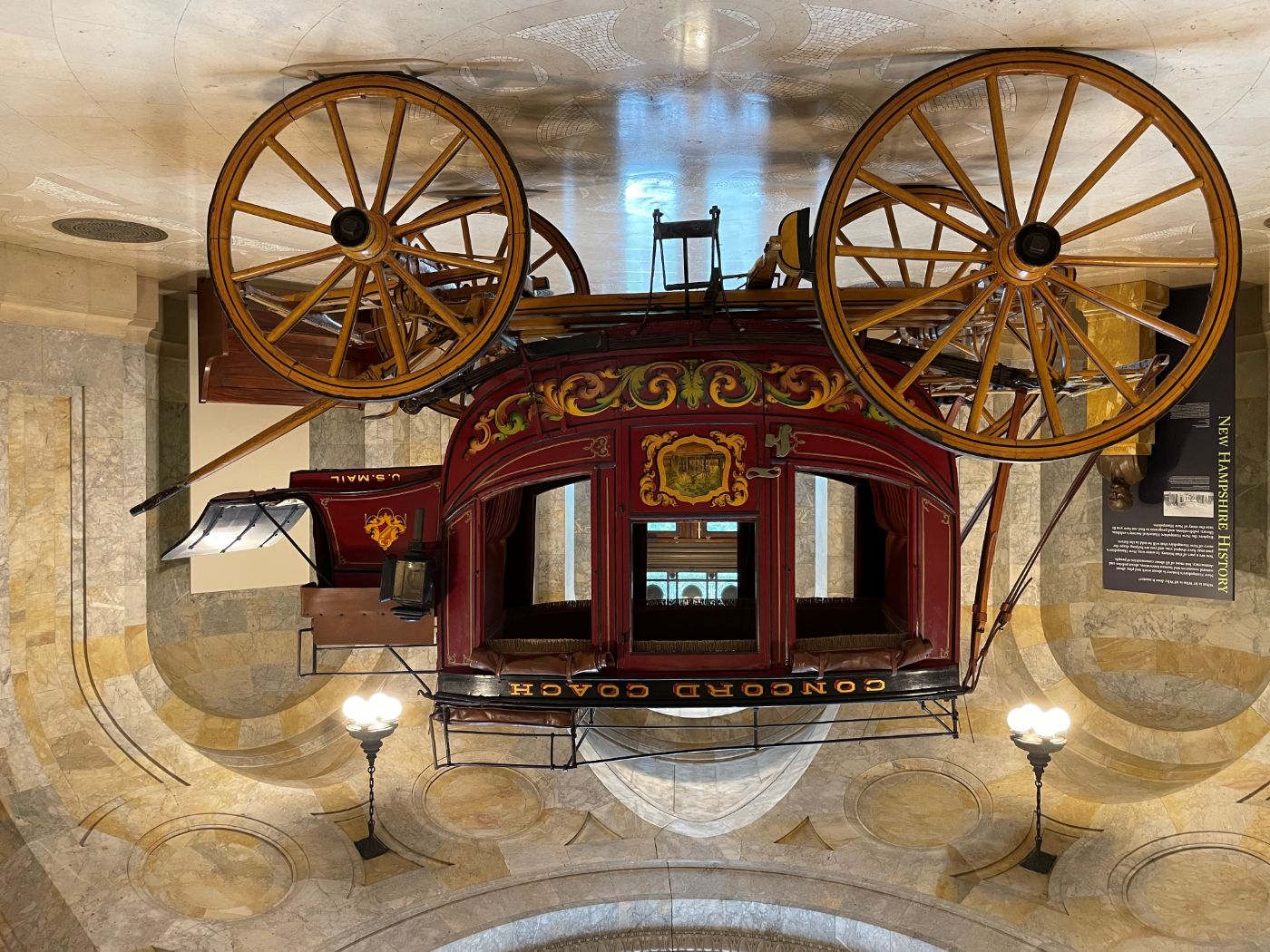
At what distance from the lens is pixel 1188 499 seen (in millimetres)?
6348

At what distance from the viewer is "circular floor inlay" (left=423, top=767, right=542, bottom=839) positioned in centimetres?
595

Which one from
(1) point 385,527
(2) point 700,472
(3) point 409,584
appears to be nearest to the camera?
(2) point 700,472

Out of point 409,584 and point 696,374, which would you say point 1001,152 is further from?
point 409,584

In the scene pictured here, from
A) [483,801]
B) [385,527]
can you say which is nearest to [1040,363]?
[385,527]

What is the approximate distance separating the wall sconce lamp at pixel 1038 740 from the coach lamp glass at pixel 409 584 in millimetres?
3844

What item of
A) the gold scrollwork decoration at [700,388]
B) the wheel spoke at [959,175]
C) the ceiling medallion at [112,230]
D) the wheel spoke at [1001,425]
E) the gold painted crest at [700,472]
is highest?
the ceiling medallion at [112,230]

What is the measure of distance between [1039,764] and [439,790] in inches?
153

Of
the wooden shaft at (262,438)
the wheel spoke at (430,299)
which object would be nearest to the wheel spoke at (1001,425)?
the wheel spoke at (430,299)

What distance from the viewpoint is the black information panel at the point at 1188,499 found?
6.12 metres

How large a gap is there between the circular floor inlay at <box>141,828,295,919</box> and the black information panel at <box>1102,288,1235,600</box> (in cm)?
617

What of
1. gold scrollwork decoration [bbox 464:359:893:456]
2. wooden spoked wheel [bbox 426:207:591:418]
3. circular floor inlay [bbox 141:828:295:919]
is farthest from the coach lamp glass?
circular floor inlay [bbox 141:828:295:919]

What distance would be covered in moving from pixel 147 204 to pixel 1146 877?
6420 millimetres

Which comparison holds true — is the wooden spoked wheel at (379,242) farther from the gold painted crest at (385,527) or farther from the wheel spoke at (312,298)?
the gold painted crest at (385,527)

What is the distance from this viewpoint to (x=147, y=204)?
4.46 meters
